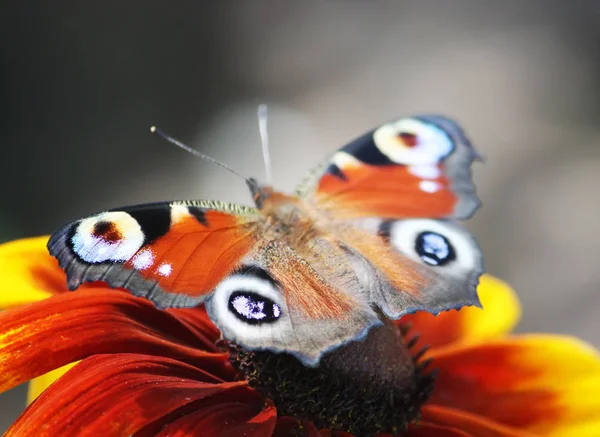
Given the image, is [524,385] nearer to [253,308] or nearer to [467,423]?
[467,423]

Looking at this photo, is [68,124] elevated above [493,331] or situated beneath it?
situated beneath

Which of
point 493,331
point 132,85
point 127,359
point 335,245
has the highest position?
point 335,245

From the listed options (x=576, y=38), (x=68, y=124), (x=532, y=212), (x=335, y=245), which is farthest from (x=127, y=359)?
(x=576, y=38)

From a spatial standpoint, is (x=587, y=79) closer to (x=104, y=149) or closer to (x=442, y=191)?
(x=104, y=149)

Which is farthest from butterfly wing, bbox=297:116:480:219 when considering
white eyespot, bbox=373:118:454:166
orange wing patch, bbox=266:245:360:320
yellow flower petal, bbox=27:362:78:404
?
yellow flower petal, bbox=27:362:78:404

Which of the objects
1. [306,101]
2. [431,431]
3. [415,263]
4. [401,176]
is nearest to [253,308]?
[415,263]
